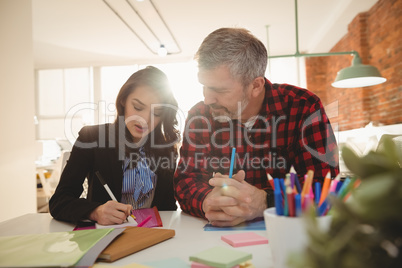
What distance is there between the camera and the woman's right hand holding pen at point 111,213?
957 mm

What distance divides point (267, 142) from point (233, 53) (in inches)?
15.7

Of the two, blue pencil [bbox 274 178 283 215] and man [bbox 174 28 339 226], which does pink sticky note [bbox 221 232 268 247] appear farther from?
man [bbox 174 28 339 226]

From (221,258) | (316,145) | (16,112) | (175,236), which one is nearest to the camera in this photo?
(221,258)

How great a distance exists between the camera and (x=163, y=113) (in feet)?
5.51

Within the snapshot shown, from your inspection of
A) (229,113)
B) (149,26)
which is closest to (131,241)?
(229,113)

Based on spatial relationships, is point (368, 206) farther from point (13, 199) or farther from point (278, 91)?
point (13, 199)

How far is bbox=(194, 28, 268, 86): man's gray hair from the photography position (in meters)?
1.26

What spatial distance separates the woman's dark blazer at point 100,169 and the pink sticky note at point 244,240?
0.75 metres

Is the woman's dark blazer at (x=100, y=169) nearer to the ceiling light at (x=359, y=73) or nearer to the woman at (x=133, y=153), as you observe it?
the woman at (x=133, y=153)

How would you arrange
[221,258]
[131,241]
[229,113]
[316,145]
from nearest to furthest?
[221,258]
[131,241]
[316,145]
[229,113]

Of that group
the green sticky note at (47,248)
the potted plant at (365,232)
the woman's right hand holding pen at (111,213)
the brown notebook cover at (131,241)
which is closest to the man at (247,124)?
the woman's right hand holding pen at (111,213)

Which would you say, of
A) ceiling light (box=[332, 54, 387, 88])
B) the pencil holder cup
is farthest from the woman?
ceiling light (box=[332, 54, 387, 88])

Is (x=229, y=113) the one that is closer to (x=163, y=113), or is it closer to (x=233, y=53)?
(x=233, y=53)

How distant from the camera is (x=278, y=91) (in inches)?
54.7
